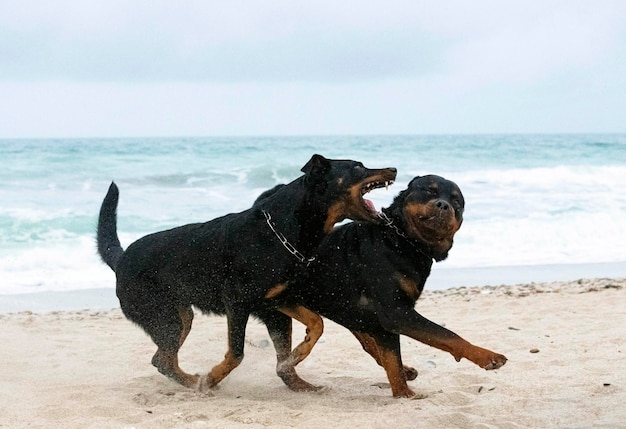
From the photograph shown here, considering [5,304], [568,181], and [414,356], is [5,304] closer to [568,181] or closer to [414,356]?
[414,356]

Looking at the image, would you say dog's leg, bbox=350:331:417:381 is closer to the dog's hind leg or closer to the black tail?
the dog's hind leg

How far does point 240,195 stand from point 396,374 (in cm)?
1548

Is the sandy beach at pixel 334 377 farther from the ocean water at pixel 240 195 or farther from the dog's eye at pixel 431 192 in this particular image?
the ocean water at pixel 240 195

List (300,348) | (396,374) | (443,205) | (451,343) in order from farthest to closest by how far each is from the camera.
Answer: (300,348) < (396,374) < (443,205) < (451,343)

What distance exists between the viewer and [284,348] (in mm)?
5672

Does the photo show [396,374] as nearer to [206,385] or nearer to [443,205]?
[443,205]

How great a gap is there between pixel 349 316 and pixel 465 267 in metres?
6.89

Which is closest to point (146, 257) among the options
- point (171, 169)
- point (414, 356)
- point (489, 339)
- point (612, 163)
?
point (414, 356)

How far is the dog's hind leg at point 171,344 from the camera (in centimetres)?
560

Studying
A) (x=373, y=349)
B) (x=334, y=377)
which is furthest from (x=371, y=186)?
(x=334, y=377)

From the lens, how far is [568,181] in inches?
944

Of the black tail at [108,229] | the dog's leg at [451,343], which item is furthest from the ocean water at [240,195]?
the dog's leg at [451,343]

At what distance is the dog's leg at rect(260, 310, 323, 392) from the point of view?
562 centimetres

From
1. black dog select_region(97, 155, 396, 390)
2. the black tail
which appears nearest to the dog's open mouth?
black dog select_region(97, 155, 396, 390)
